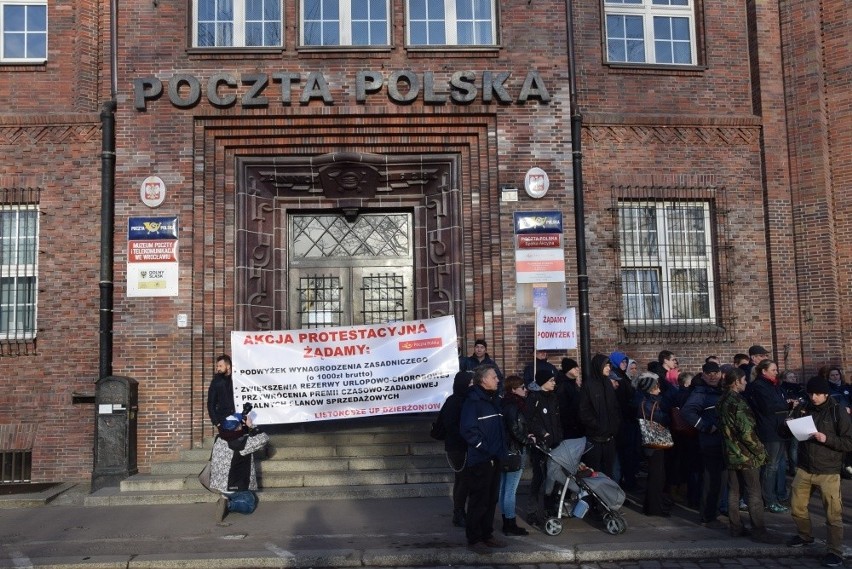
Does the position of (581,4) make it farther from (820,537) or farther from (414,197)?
(820,537)

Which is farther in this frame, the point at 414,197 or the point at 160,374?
the point at 414,197

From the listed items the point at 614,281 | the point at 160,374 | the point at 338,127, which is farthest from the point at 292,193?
the point at 614,281

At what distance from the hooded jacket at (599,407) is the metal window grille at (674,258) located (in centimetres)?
485

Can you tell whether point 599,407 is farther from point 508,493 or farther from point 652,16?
point 652,16

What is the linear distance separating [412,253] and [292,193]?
2.29 meters

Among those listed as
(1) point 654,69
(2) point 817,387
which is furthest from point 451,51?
(2) point 817,387

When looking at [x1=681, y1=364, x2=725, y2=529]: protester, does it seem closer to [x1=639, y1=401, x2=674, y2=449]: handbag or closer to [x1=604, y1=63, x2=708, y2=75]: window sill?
[x1=639, y1=401, x2=674, y2=449]: handbag

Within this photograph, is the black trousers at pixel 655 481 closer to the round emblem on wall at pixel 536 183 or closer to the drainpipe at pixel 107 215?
the round emblem on wall at pixel 536 183

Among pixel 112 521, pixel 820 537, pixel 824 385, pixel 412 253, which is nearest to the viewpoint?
pixel 824 385

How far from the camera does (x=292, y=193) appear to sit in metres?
14.3

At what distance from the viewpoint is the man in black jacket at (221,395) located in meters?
11.2

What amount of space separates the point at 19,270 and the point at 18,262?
13 cm

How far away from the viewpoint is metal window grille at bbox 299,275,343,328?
14.4 meters

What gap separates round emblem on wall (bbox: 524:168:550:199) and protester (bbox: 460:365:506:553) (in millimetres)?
5499
